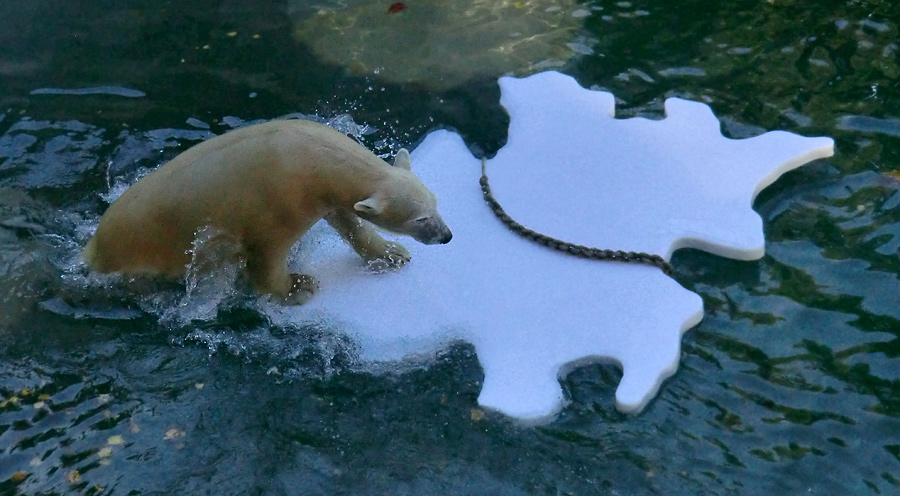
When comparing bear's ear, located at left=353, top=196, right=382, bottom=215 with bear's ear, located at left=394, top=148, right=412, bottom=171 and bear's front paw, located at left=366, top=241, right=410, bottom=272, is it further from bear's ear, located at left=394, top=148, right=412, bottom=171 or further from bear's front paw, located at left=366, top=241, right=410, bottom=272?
bear's front paw, located at left=366, top=241, right=410, bottom=272

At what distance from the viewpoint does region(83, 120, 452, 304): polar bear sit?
2.84 meters

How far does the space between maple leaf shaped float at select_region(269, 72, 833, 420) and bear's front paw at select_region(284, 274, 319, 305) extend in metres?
0.04

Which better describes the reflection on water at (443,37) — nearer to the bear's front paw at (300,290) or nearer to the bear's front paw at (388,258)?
the bear's front paw at (388,258)

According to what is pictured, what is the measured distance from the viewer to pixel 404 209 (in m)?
2.84

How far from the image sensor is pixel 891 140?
11.9ft

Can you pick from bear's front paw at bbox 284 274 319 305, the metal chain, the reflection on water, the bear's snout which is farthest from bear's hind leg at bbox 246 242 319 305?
the reflection on water

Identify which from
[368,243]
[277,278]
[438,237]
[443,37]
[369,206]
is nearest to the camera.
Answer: [369,206]

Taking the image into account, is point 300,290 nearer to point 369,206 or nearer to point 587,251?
point 369,206

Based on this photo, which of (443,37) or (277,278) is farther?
(443,37)

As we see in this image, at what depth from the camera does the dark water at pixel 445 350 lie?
2629 mm

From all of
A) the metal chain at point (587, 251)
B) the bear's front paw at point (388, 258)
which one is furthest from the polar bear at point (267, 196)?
the metal chain at point (587, 251)

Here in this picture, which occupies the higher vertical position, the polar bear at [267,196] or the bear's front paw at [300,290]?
the polar bear at [267,196]

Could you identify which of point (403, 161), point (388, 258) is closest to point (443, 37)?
point (403, 161)

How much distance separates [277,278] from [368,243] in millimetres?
383
